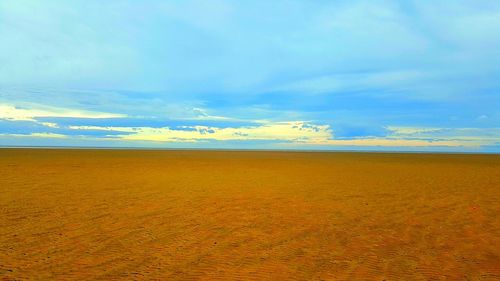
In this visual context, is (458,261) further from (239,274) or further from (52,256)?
(52,256)

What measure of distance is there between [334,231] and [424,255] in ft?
7.90

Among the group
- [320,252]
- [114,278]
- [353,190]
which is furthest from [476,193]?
[114,278]

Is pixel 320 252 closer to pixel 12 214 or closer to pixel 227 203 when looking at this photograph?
pixel 227 203

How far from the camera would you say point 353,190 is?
1764cm

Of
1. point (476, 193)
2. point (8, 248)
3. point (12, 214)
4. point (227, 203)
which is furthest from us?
point (476, 193)

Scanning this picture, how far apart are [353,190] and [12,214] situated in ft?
45.1

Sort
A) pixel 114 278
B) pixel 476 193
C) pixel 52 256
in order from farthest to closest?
1. pixel 476 193
2. pixel 52 256
3. pixel 114 278

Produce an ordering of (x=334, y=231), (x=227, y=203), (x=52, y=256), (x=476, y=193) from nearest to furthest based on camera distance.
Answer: (x=52, y=256) → (x=334, y=231) → (x=227, y=203) → (x=476, y=193)

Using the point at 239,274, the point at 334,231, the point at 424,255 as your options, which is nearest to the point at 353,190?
the point at 334,231

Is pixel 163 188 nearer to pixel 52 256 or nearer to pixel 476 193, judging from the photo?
pixel 52 256

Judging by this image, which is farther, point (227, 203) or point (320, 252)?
point (227, 203)

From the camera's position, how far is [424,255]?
7484 millimetres

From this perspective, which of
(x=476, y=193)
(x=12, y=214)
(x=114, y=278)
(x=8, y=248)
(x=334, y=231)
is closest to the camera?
(x=114, y=278)

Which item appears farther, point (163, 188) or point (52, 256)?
point (163, 188)
